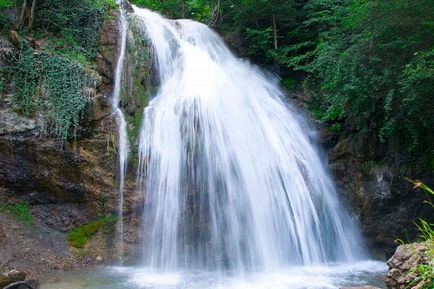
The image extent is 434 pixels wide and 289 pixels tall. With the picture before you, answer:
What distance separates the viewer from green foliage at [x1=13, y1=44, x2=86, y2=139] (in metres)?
8.89

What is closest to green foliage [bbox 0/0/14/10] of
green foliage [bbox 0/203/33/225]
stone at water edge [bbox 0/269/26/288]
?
green foliage [bbox 0/203/33/225]

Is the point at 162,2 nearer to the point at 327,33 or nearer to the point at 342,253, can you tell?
the point at 327,33

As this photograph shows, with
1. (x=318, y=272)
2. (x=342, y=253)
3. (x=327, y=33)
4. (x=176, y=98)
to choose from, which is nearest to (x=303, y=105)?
(x=327, y=33)

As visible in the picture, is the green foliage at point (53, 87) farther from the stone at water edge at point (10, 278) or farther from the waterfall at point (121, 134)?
the stone at water edge at point (10, 278)

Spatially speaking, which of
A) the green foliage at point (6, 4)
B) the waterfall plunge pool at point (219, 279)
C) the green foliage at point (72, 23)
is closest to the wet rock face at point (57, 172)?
the waterfall plunge pool at point (219, 279)

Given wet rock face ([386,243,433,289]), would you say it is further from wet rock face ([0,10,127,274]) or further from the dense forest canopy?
wet rock face ([0,10,127,274])

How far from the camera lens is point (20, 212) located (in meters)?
8.52

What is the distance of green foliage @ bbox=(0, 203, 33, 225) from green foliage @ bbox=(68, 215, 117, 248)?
2.84 ft

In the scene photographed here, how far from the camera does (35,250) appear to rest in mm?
8000

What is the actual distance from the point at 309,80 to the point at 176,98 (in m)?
4.21

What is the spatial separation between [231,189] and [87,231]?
10.2 feet

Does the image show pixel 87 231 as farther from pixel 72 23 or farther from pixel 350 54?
pixel 350 54

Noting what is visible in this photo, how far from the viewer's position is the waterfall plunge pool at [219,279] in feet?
22.3

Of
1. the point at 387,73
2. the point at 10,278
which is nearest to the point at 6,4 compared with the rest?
the point at 10,278
